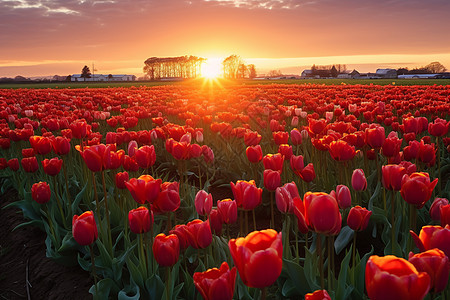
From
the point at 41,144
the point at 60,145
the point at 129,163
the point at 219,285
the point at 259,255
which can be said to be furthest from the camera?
the point at 41,144

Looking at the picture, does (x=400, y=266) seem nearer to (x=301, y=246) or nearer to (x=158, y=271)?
(x=158, y=271)

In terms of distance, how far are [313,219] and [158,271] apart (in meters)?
1.45

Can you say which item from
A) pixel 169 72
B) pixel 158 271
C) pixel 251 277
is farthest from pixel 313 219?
pixel 169 72

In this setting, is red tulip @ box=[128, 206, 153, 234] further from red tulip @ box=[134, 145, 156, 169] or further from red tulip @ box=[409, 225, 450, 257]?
red tulip @ box=[409, 225, 450, 257]

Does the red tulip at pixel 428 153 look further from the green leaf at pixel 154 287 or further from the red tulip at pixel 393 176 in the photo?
the green leaf at pixel 154 287

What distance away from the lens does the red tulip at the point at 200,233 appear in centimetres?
197

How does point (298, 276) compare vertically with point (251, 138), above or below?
below

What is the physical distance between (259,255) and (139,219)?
1128 mm

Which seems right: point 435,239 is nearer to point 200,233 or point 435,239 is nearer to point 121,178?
point 200,233

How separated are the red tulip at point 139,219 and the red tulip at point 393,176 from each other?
4.67ft

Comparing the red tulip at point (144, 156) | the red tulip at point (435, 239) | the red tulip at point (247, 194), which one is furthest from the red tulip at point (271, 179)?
the red tulip at point (435, 239)

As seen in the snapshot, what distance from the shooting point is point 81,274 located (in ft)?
10.5

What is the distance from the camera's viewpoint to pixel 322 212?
1600 mm

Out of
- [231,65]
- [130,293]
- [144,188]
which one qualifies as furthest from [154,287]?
[231,65]
